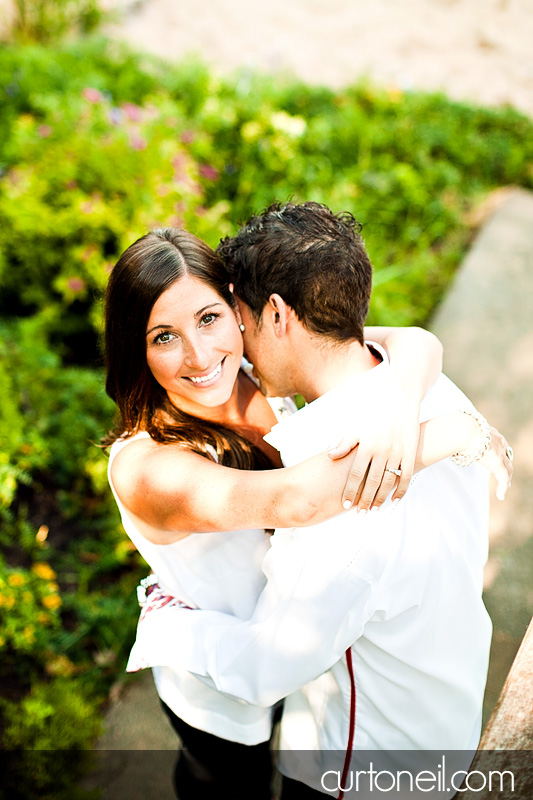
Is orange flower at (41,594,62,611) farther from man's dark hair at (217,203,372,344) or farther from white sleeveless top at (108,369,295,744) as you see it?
man's dark hair at (217,203,372,344)

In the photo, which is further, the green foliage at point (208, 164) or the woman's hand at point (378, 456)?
the green foliage at point (208, 164)

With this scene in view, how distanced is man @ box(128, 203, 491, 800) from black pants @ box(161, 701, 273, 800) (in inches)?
10.9

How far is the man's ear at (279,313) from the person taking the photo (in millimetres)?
1771

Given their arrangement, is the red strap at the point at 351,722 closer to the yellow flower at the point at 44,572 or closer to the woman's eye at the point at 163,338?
the woman's eye at the point at 163,338

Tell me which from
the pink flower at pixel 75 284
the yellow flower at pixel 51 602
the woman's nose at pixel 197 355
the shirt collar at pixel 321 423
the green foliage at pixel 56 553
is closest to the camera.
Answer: the shirt collar at pixel 321 423

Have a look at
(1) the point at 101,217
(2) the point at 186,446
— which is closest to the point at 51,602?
(2) the point at 186,446

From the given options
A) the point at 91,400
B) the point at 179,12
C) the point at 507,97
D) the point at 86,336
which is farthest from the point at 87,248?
the point at 179,12

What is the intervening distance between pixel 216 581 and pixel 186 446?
391mm

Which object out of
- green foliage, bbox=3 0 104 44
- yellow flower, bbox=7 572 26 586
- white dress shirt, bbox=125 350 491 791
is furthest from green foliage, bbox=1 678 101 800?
green foliage, bbox=3 0 104 44

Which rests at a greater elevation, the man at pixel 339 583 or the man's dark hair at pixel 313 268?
the man's dark hair at pixel 313 268

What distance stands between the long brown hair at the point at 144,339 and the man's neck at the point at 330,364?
316 mm

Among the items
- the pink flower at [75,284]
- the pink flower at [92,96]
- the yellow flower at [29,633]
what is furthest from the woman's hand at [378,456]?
the pink flower at [92,96]

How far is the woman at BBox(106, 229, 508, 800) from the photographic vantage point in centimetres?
169

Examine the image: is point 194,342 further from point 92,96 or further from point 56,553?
point 92,96
